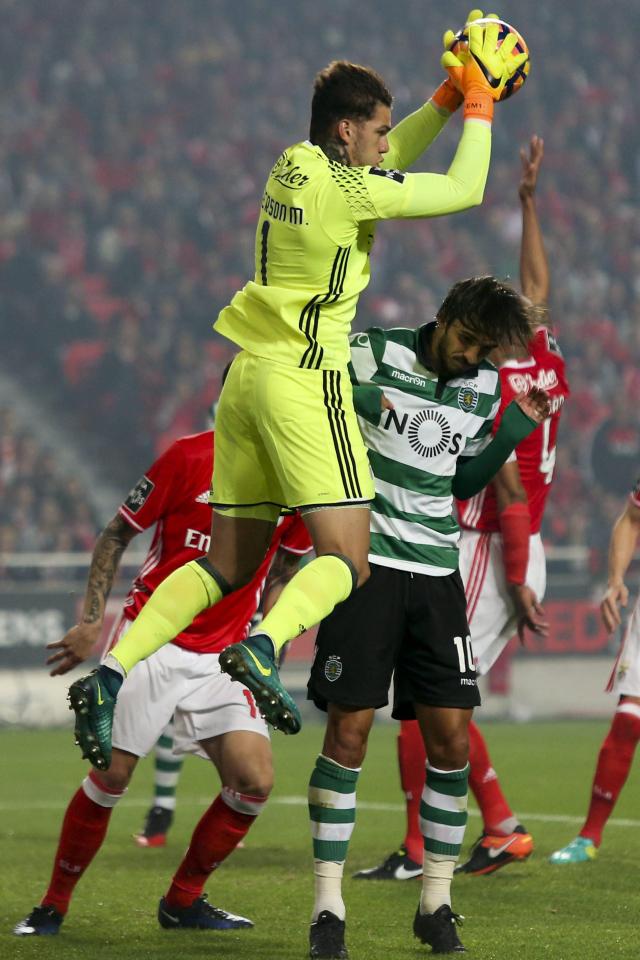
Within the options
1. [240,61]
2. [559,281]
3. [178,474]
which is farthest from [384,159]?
[240,61]

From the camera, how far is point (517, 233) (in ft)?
67.5

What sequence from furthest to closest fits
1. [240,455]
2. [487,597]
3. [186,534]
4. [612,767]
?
[487,597] → [612,767] → [186,534] → [240,455]

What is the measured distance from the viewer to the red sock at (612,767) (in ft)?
20.6

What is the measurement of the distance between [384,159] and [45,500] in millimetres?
12863

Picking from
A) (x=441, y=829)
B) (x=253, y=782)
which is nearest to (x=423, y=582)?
(x=441, y=829)

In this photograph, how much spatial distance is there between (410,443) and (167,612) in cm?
91

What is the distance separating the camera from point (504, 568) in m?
6.49

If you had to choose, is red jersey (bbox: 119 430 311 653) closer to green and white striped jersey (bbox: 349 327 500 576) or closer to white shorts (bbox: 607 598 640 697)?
green and white striped jersey (bbox: 349 327 500 576)

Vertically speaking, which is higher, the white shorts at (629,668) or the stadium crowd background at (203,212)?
the stadium crowd background at (203,212)

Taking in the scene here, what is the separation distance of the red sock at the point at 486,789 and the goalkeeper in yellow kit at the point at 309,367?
2279 millimetres

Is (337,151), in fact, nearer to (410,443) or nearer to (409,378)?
(409,378)

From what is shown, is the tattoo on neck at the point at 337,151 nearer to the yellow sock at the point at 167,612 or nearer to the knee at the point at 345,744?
the yellow sock at the point at 167,612

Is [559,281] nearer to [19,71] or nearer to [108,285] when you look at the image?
[108,285]

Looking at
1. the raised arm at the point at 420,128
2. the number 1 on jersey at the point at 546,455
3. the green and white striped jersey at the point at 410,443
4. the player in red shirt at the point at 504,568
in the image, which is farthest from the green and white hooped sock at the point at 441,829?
the number 1 on jersey at the point at 546,455
